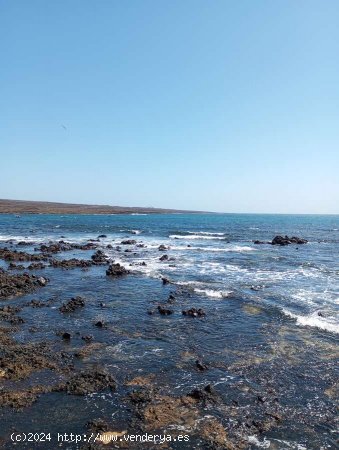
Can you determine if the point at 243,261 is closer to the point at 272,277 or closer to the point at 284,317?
the point at 272,277

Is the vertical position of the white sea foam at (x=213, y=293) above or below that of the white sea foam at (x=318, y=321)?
below

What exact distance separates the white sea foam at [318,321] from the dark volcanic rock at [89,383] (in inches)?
483

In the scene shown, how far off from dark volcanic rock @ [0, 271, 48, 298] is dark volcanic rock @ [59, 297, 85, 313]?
16.3 ft

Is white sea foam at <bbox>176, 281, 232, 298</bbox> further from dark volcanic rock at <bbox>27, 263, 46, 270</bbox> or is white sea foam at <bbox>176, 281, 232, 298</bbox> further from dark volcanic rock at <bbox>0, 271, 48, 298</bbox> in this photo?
dark volcanic rock at <bbox>27, 263, 46, 270</bbox>

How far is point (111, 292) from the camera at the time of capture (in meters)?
26.9

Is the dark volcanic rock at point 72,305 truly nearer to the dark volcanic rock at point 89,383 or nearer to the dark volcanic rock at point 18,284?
the dark volcanic rock at point 18,284

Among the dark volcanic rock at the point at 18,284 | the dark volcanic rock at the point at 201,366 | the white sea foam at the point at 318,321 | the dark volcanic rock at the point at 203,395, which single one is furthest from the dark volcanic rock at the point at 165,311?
the dark volcanic rock at the point at 18,284

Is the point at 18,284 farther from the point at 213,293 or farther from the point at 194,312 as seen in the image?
the point at 213,293

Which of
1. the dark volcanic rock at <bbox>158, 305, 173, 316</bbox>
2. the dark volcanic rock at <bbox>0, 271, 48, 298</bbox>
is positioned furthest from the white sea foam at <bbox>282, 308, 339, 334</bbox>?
the dark volcanic rock at <bbox>0, 271, 48, 298</bbox>

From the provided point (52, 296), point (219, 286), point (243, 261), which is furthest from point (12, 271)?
point (243, 261)

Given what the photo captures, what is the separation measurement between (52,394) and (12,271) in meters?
24.3

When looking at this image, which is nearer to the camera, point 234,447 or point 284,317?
point 234,447

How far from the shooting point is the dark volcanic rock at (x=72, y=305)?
70.3ft

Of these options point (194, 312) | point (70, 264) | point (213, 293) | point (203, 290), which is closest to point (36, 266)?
point (70, 264)
